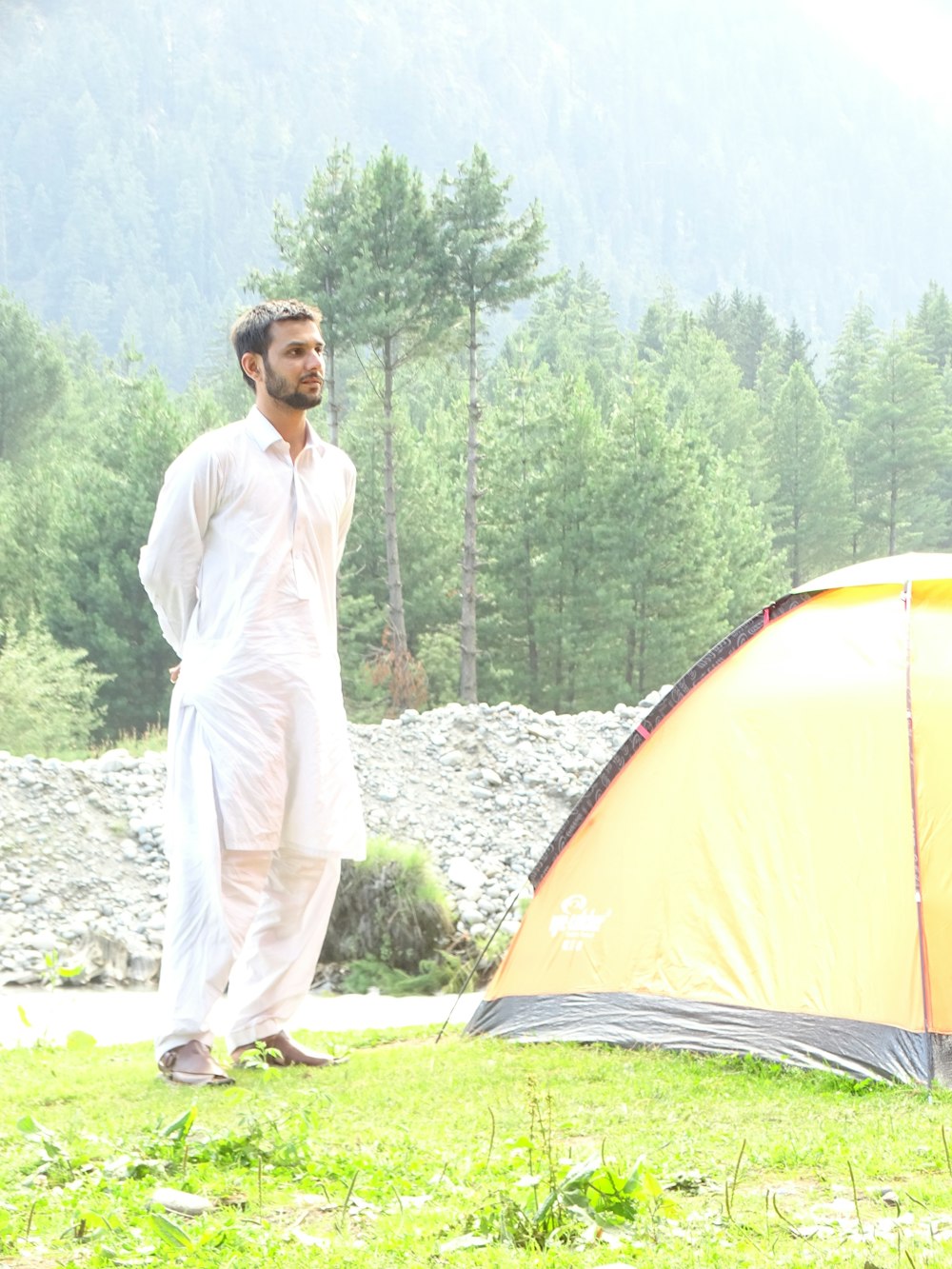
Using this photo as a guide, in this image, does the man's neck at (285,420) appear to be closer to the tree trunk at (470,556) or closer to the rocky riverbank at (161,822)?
the rocky riverbank at (161,822)

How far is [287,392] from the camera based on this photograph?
4.17 metres

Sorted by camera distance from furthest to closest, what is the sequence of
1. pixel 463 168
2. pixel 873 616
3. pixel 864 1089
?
pixel 463 168 → pixel 873 616 → pixel 864 1089

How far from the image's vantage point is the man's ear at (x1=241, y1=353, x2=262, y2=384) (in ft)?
13.9

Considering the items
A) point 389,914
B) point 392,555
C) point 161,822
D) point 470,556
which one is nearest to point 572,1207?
point 389,914

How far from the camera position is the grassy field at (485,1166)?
228cm

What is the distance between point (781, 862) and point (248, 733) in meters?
1.58

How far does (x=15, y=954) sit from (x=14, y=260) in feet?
438

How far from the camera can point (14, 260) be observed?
431ft

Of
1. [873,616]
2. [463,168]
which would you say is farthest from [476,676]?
[873,616]

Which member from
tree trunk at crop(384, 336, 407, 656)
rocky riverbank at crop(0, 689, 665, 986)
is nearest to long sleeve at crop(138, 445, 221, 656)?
rocky riverbank at crop(0, 689, 665, 986)

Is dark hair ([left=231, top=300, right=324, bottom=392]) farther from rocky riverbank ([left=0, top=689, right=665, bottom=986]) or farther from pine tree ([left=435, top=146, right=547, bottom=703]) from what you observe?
pine tree ([left=435, top=146, right=547, bottom=703])

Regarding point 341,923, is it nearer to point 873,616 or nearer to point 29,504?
point 873,616

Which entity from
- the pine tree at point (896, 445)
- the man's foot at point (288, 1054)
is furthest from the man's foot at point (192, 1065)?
the pine tree at point (896, 445)

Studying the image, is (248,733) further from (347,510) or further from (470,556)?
(470,556)
